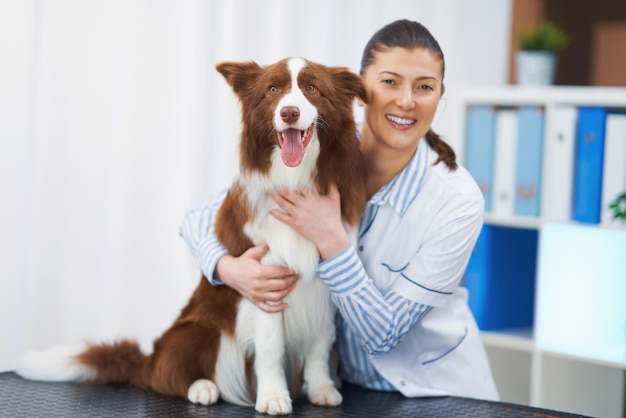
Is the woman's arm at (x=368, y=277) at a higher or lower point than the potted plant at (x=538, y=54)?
lower

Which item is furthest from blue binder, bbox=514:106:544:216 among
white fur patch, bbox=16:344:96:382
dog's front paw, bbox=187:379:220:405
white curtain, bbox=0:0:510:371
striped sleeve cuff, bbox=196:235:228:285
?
white fur patch, bbox=16:344:96:382

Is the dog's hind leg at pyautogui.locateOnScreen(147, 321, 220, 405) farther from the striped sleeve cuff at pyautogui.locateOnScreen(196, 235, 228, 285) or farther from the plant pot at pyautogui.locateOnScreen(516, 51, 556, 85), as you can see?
the plant pot at pyautogui.locateOnScreen(516, 51, 556, 85)

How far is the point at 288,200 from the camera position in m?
1.76

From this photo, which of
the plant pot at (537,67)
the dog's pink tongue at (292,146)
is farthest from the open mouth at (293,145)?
the plant pot at (537,67)

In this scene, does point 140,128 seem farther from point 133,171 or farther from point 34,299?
point 34,299

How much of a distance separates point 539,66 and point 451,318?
1.55 m

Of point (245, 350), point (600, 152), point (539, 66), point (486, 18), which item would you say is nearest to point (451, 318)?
point (245, 350)

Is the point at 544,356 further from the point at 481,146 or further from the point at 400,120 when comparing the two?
the point at 400,120

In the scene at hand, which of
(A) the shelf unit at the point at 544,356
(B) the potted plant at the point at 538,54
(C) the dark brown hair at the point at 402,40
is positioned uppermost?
(B) the potted plant at the point at 538,54

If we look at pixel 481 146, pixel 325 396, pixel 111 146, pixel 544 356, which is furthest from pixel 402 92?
pixel 544 356

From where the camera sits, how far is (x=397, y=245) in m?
1.95

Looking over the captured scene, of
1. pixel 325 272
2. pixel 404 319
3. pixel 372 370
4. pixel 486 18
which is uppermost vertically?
pixel 486 18

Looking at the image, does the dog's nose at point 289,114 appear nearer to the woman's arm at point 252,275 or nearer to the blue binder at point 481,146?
the woman's arm at point 252,275

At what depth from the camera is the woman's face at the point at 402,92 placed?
185 centimetres
